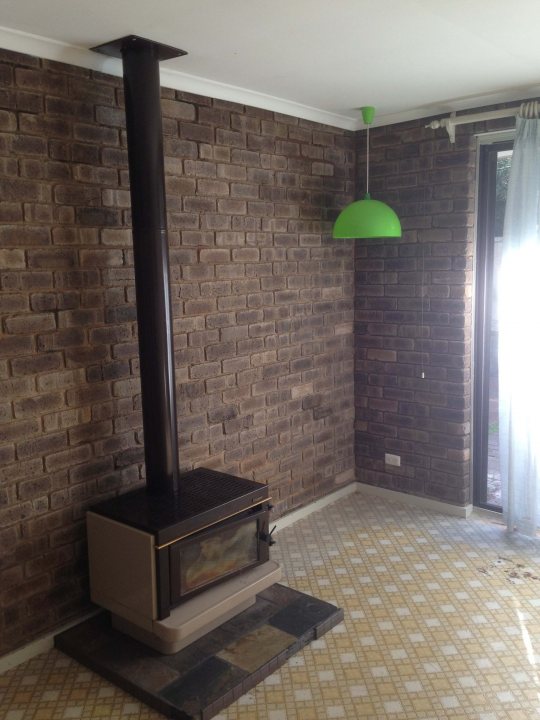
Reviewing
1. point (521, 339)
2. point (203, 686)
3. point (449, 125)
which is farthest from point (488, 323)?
point (203, 686)

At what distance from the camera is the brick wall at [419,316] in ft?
12.0

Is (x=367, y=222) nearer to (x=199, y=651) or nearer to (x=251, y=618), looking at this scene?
(x=251, y=618)

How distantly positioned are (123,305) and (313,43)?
1.29 m

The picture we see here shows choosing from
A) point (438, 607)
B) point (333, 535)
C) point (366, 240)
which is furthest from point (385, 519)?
point (366, 240)

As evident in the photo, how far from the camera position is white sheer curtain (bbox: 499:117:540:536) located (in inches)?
129

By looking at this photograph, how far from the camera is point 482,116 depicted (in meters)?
3.39

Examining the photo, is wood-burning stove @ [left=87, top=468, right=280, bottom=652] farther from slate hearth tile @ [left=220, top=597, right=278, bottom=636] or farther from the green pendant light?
the green pendant light

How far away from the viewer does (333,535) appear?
142 inches

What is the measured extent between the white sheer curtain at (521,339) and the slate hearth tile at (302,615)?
135 cm

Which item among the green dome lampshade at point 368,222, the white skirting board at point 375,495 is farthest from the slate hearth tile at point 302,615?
the green dome lampshade at point 368,222

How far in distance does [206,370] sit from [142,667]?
1.34 meters

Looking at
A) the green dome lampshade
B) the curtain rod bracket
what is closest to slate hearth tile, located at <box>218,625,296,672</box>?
the green dome lampshade

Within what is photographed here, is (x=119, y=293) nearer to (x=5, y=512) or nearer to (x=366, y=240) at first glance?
(x=5, y=512)

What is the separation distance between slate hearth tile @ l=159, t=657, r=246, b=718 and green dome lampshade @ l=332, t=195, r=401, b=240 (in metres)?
2.16
